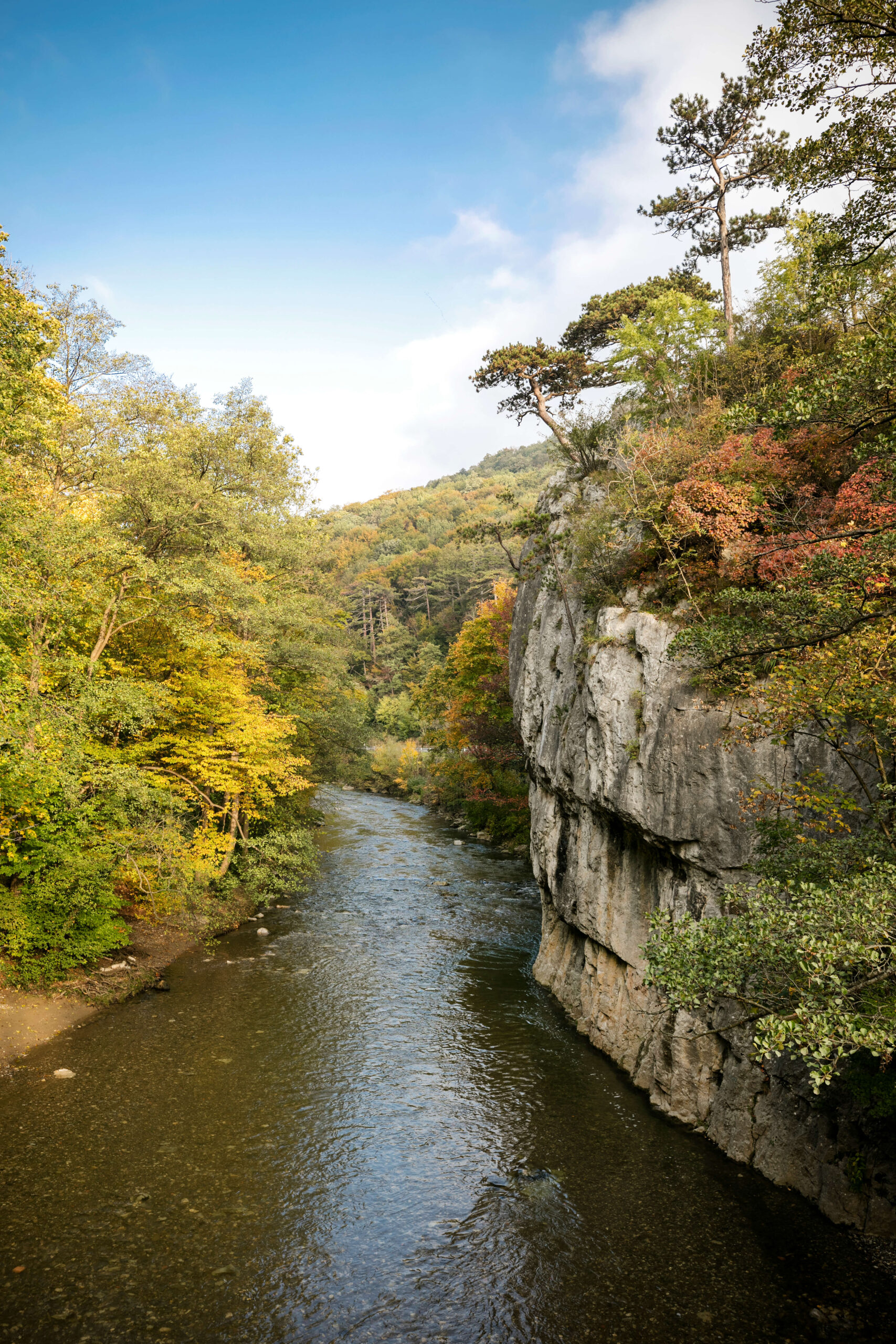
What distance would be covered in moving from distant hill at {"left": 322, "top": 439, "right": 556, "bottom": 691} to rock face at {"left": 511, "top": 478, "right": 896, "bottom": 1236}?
20983 millimetres

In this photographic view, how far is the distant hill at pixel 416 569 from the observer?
71062mm

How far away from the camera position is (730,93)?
64.0 feet

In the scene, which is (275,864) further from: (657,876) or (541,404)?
(541,404)

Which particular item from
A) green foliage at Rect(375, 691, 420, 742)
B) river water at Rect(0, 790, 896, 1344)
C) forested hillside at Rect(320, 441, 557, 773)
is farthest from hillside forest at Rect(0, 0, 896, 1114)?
green foliage at Rect(375, 691, 420, 742)

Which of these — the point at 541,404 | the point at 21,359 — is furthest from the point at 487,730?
the point at 21,359

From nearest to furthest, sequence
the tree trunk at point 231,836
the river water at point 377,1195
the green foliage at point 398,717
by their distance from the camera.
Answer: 1. the river water at point 377,1195
2. the tree trunk at point 231,836
3. the green foliage at point 398,717

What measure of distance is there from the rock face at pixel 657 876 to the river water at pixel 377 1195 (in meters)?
0.57

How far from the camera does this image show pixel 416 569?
89750 millimetres

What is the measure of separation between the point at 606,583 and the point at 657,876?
6.50m

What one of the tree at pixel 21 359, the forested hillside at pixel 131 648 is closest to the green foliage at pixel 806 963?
the forested hillside at pixel 131 648

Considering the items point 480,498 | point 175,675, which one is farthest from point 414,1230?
point 480,498

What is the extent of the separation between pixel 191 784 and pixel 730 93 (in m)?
25.8

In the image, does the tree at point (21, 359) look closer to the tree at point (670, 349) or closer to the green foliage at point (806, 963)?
the green foliage at point (806, 963)

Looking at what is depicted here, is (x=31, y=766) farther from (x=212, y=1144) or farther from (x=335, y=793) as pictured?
(x=335, y=793)
